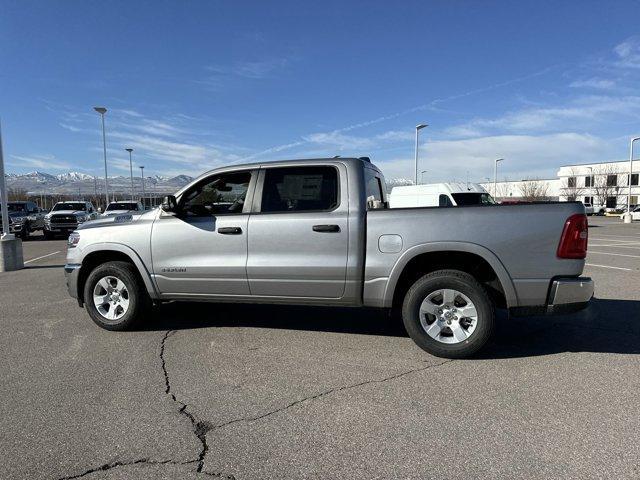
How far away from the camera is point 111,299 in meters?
5.53

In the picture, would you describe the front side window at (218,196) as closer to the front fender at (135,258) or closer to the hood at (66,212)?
the front fender at (135,258)

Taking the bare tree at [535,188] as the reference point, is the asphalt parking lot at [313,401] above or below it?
below

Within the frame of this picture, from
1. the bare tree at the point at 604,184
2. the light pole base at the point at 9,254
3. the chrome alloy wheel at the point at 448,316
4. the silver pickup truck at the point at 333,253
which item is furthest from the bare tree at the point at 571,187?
the chrome alloy wheel at the point at 448,316

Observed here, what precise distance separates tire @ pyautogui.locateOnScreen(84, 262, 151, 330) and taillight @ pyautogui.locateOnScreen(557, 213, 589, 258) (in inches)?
179

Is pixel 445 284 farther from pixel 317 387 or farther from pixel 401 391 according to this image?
pixel 317 387

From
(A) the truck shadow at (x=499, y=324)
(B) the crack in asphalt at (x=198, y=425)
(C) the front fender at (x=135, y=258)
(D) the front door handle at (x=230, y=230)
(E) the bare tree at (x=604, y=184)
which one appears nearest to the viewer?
(B) the crack in asphalt at (x=198, y=425)

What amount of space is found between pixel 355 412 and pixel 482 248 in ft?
6.46

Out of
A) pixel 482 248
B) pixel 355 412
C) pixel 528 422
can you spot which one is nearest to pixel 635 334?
pixel 482 248

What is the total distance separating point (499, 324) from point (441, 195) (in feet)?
41.8

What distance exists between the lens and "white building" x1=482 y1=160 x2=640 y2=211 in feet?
233

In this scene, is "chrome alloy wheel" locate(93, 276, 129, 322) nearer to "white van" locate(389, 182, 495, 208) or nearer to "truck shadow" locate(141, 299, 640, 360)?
"truck shadow" locate(141, 299, 640, 360)

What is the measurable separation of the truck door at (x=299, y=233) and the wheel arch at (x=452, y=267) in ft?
1.85

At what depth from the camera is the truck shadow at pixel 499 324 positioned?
4.85 meters

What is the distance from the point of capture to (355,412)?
3408 mm
